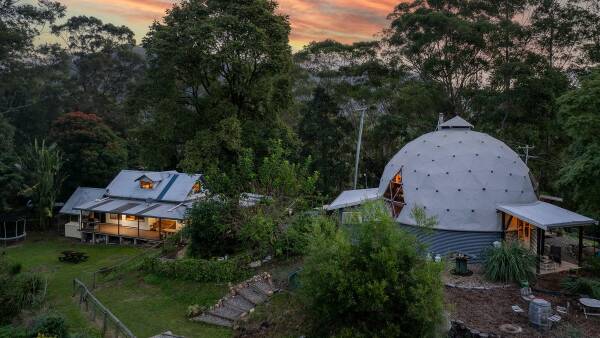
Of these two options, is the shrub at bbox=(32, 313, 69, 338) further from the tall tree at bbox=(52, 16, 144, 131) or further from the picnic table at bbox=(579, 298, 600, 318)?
the tall tree at bbox=(52, 16, 144, 131)

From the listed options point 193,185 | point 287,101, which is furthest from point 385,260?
point 193,185

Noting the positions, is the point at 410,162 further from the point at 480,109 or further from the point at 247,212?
the point at 480,109

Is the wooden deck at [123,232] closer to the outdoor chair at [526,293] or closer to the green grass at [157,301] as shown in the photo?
the green grass at [157,301]

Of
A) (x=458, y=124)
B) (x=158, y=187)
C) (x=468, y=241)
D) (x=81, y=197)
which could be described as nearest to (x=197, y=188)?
(x=158, y=187)

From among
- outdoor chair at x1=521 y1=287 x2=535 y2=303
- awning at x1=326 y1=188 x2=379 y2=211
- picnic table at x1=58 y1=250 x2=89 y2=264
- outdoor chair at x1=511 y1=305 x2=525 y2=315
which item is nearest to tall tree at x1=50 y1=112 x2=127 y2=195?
picnic table at x1=58 y1=250 x2=89 y2=264

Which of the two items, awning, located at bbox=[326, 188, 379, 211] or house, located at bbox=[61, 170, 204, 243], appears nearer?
awning, located at bbox=[326, 188, 379, 211]

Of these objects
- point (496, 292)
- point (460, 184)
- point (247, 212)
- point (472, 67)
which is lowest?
point (496, 292)
